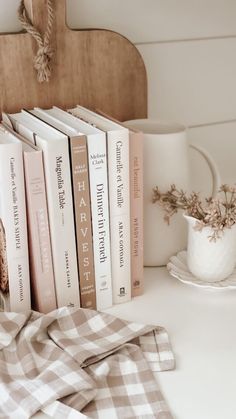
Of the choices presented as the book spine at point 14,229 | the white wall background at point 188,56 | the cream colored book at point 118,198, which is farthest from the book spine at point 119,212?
the white wall background at point 188,56

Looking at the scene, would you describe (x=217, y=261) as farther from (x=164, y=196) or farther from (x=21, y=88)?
(x=21, y=88)

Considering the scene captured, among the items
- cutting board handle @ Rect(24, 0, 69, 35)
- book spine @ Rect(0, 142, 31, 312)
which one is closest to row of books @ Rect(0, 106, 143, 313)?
book spine @ Rect(0, 142, 31, 312)

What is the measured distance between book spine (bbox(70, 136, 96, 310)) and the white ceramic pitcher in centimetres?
13

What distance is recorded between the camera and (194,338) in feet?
2.53

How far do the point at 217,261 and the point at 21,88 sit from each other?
1.26 ft

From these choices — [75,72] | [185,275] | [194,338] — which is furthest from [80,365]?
[75,72]

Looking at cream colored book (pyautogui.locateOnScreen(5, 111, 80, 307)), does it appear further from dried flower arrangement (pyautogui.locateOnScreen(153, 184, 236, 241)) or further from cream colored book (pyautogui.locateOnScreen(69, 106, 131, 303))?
dried flower arrangement (pyautogui.locateOnScreen(153, 184, 236, 241))

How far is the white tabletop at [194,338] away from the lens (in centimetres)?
66

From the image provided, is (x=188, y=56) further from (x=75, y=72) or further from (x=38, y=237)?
(x=38, y=237)

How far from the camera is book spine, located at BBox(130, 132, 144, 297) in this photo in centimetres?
82

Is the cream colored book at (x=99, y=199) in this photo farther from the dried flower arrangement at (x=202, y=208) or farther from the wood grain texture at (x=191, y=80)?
the wood grain texture at (x=191, y=80)

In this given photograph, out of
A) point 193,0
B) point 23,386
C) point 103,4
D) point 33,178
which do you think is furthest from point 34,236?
point 193,0

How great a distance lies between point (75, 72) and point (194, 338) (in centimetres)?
44

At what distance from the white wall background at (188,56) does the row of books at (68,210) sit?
231mm
